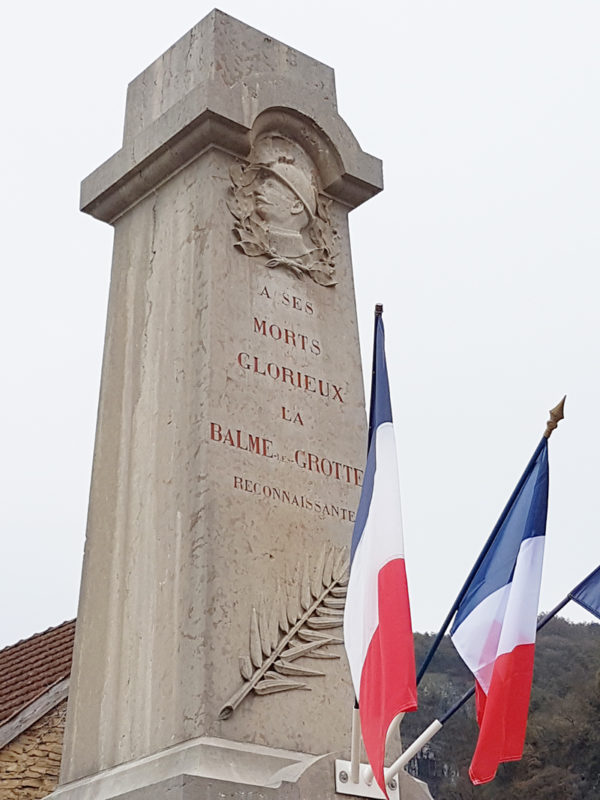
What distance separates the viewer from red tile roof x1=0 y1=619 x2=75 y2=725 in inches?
483

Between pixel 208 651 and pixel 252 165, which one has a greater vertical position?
pixel 252 165

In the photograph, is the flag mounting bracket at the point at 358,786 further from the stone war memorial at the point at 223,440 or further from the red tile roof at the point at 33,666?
the red tile roof at the point at 33,666

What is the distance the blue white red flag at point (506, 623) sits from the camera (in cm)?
579

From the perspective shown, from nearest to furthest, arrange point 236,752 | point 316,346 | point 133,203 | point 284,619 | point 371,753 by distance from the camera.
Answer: point 371,753 → point 236,752 → point 284,619 → point 316,346 → point 133,203

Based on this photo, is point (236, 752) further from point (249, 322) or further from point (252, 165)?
point (252, 165)

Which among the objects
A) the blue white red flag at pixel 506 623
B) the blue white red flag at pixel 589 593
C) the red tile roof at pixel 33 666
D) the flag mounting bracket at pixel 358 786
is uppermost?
the red tile roof at pixel 33 666

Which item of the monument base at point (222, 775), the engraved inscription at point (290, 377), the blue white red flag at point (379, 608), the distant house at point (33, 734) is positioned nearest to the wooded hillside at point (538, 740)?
the distant house at point (33, 734)

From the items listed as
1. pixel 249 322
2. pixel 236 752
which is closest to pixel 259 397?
pixel 249 322

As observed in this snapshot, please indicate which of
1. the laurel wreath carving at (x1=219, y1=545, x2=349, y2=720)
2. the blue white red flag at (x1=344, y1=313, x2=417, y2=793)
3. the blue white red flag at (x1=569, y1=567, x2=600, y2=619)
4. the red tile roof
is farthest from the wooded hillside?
the blue white red flag at (x1=344, y1=313, x2=417, y2=793)

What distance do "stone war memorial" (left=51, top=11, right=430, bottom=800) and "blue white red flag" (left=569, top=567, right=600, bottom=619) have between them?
3.96ft

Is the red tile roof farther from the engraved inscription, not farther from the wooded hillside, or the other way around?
the wooded hillside

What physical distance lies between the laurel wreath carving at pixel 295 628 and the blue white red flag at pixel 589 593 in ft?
3.90

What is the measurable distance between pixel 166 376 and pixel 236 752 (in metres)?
2.10

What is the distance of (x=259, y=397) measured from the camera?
281 inches
